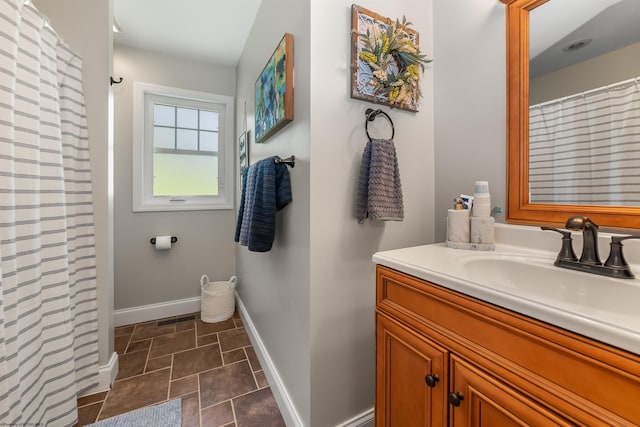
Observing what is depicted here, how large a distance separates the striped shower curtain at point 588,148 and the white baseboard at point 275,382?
4.63ft

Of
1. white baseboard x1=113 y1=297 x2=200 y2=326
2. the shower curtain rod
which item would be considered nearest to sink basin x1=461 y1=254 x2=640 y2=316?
the shower curtain rod

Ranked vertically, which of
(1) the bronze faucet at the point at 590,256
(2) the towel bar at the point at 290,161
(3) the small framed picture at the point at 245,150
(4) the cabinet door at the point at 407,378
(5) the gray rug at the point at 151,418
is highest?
(3) the small framed picture at the point at 245,150

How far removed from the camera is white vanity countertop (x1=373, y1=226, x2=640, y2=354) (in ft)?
1.41

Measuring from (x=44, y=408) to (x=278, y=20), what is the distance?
7.10 ft

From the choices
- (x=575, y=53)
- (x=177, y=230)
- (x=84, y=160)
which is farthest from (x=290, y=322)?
(x=177, y=230)

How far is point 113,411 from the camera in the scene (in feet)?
4.42

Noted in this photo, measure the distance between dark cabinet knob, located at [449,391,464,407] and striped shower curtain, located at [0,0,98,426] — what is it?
54.9 inches

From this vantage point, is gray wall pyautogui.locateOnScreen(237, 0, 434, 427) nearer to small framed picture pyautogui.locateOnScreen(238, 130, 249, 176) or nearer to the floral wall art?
the floral wall art

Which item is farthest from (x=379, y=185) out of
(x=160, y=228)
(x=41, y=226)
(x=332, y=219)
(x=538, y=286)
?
(x=160, y=228)

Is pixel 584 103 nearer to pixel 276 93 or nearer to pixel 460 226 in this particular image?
pixel 460 226

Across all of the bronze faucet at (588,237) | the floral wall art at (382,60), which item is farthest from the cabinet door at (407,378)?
the floral wall art at (382,60)

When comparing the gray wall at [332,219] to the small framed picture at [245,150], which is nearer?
the gray wall at [332,219]

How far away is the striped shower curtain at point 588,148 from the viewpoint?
2.57 ft

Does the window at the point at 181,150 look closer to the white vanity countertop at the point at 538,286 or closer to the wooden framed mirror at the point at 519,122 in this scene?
the white vanity countertop at the point at 538,286
